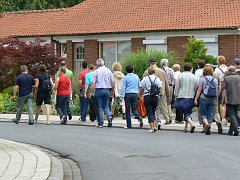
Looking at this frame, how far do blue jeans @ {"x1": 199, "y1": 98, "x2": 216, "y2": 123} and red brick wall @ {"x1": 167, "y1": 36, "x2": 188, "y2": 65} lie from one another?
1749 cm

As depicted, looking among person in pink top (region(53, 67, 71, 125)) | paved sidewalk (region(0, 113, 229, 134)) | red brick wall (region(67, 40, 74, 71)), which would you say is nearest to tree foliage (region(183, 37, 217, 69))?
paved sidewalk (region(0, 113, 229, 134))

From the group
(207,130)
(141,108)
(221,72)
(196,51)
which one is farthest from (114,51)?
(207,130)

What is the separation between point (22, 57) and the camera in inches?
1281

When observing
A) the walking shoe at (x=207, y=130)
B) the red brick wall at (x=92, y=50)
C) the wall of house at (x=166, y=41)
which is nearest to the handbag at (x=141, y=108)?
the walking shoe at (x=207, y=130)

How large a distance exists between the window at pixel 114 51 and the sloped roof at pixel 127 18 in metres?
0.99

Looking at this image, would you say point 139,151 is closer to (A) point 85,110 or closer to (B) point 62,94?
(A) point 85,110

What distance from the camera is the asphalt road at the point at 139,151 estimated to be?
11977 mm

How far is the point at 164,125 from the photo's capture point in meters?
21.0

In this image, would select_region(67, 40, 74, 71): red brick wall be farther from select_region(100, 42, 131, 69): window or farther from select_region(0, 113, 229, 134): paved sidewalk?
select_region(0, 113, 229, 134): paved sidewalk

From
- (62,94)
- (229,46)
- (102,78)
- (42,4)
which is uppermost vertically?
(42,4)

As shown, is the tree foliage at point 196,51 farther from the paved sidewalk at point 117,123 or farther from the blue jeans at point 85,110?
the blue jeans at point 85,110

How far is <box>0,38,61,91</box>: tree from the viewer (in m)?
32.4

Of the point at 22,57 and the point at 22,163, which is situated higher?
the point at 22,57

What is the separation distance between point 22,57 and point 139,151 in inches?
725
